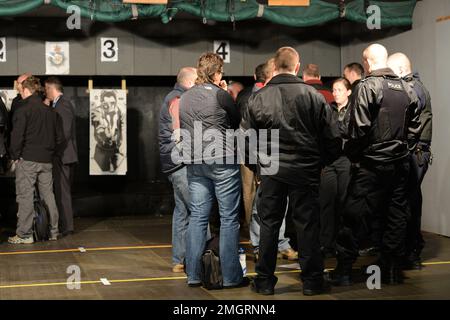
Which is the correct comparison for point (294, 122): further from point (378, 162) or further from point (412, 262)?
point (412, 262)

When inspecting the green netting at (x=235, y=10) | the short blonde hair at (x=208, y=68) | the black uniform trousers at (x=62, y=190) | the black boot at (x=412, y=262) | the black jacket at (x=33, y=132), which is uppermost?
the green netting at (x=235, y=10)

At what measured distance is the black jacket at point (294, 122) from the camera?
544 centimetres

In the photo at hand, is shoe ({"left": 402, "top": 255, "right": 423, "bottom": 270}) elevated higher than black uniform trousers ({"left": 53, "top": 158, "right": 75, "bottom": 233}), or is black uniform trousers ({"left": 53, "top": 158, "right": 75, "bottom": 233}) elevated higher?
black uniform trousers ({"left": 53, "top": 158, "right": 75, "bottom": 233})

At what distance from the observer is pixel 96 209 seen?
1040 cm

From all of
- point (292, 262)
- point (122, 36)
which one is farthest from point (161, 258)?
point (122, 36)

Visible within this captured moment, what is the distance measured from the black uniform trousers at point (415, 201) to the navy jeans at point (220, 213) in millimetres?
1645

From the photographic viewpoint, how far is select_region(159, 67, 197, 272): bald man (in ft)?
21.1

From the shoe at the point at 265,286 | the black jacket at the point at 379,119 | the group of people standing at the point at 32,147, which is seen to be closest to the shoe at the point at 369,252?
the black jacket at the point at 379,119

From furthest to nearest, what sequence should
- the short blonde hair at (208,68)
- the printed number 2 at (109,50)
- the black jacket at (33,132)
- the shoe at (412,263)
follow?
the printed number 2 at (109,50)
the black jacket at (33,132)
the shoe at (412,263)
the short blonde hair at (208,68)

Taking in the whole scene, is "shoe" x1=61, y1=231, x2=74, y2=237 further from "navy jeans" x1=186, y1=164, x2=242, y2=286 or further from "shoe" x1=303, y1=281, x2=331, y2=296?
"shoe" x1=303, y1=281, x2=331, y2=296

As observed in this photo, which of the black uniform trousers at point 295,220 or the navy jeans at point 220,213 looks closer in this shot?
the black uniform trousers at point 295,220

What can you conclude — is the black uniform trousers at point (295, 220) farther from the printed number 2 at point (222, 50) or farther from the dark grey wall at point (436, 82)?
the printed number 2 at point (222, 50)

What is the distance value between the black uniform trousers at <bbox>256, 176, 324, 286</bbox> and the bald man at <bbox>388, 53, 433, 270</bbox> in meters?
1.41

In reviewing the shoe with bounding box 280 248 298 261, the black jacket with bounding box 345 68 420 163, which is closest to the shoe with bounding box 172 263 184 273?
the shoe with bounding box 280 248 298 261
